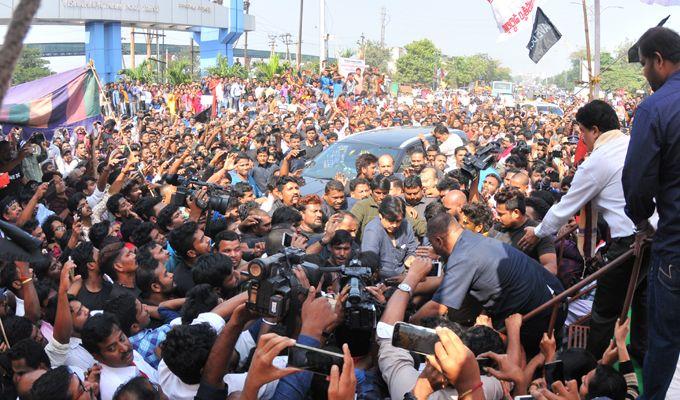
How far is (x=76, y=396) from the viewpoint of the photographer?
3.38 m

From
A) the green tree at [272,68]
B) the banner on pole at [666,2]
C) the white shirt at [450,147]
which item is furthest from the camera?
the green tree at [272,68]

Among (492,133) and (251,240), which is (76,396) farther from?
(492,133)

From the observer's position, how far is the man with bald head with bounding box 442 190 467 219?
6484mm

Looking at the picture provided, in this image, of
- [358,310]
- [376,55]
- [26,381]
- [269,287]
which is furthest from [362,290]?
[376,55]

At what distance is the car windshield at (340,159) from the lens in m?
10.8

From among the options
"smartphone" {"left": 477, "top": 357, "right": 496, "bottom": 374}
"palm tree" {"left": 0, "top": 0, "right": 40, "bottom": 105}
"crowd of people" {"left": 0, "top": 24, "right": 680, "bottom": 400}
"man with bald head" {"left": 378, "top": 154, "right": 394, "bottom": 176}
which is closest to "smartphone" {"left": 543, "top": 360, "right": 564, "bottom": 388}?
"crowd of people" {"left": 0, "top": 24, "right": 680, "bottom": 400}

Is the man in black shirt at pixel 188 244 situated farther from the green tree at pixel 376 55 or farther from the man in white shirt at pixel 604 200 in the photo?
the green tree at pixel 376 55

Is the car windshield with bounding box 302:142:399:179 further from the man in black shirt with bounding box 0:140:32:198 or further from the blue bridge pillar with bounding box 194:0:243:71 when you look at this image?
the blue bridge pillar with bounding box 194:0:243:71

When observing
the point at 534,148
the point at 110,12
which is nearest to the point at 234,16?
the point at 110,12

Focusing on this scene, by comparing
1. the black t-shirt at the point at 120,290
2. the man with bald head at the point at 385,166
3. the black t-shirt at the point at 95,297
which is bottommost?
the black t-shirt at the point at 95,297

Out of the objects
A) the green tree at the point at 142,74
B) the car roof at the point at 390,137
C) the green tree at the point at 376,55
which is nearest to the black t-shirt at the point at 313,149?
the car roof at the point at 390,137

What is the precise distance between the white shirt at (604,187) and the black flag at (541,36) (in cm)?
886

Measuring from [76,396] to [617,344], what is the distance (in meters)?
2.66

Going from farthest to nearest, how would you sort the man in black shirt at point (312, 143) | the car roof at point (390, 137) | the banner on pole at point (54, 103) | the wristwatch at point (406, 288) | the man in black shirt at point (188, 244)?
the man in black shirt at point (312, 143)
the car roof at point (390, 137)
the banner on pole at point (54, 103)
the man in black shirt at point (188, 244)
the wristwatch at point (406, 288)
